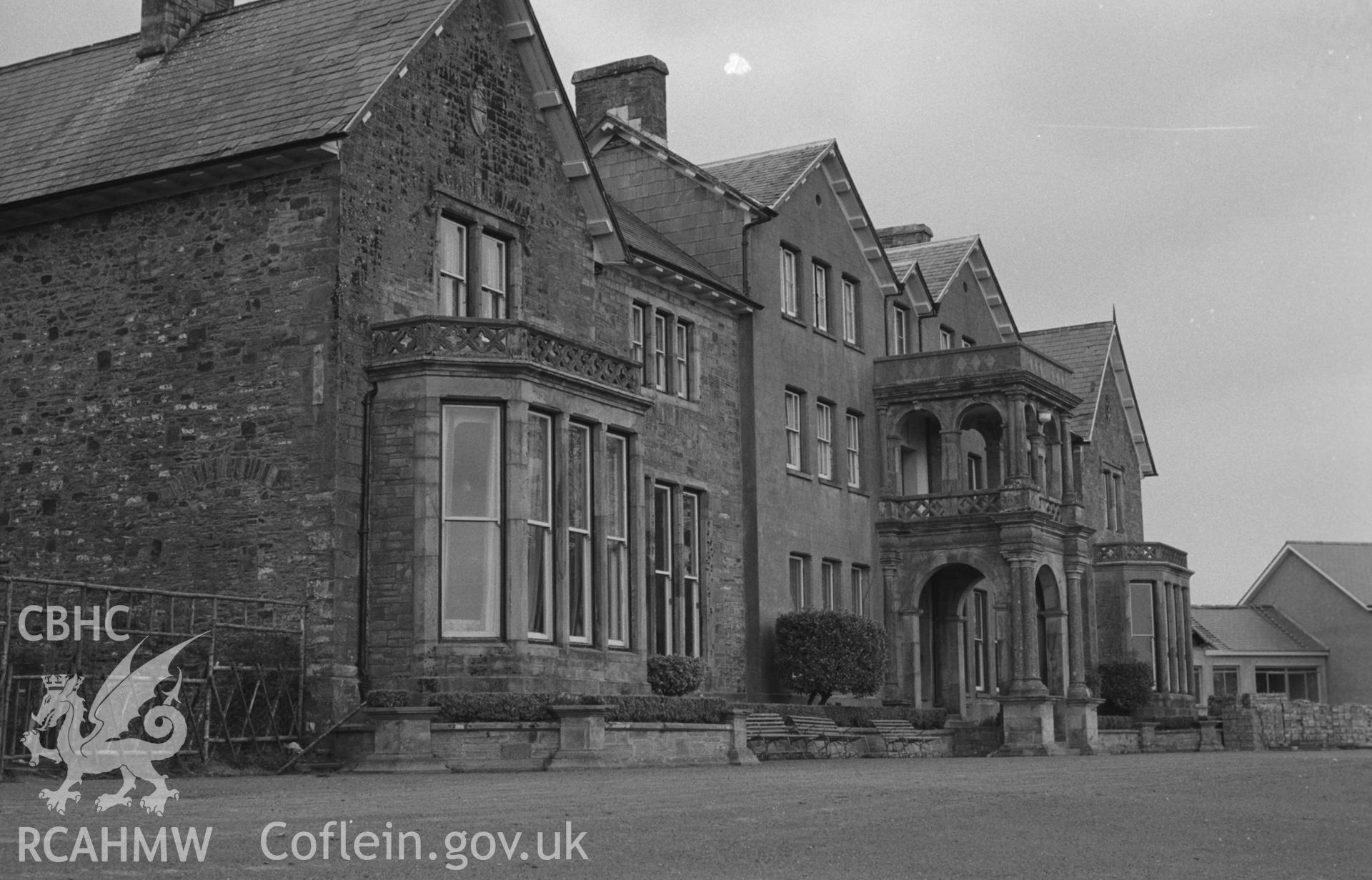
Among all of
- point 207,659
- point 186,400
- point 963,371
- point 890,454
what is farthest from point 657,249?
point 207,659

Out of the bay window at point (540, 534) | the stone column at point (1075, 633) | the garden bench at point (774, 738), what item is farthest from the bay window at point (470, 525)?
the stone column at point (1075, 633)

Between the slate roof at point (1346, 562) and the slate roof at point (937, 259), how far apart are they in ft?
123

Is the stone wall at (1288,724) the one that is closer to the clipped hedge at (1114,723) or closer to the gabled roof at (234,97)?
the clipped hedge at (1114,723)

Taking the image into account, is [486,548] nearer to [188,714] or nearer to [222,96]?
[188,714]

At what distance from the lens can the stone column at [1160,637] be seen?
168 ft

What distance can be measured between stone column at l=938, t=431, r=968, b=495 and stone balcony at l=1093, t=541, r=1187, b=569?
14222 mm

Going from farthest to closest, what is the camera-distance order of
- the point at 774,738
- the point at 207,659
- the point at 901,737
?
the point at 901,737
the point at 774,738
the point at 207,659

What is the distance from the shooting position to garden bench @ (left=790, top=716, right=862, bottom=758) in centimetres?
3130

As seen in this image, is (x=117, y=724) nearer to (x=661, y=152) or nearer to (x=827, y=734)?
(x=827, y=734)

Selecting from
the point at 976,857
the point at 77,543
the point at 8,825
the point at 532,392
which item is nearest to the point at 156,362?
the point at 77,543

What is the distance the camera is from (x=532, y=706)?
22375 millimetres

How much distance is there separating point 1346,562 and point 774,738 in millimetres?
56908

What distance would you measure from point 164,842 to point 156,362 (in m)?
15.6

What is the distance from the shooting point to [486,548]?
23812 millimetres
